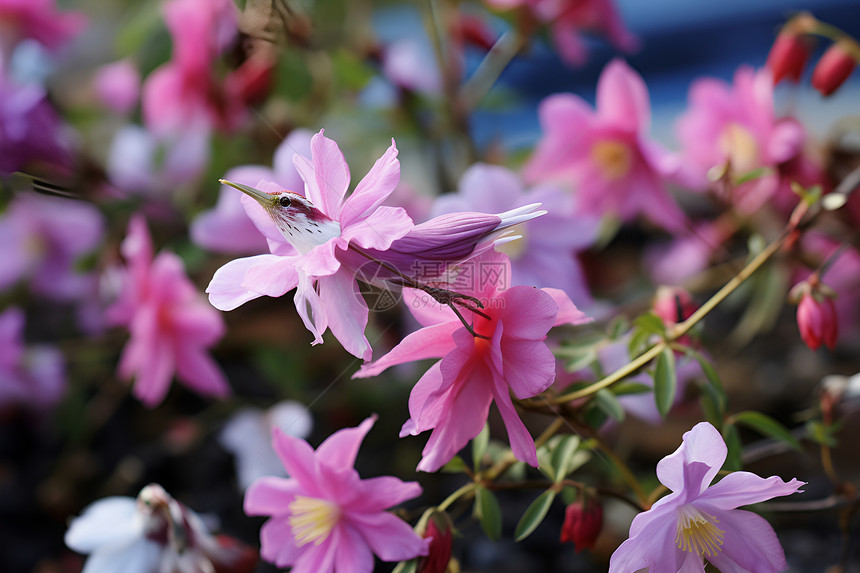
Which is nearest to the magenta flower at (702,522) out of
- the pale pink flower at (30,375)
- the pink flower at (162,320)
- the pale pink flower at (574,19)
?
the pink flower at (162,320)

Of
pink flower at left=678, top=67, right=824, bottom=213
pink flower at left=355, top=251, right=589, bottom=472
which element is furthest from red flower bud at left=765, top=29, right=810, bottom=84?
pink flower at left=355, top=251, right=589, bottom=472

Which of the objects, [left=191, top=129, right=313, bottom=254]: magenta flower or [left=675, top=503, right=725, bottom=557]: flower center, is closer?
[left=675, top=503, right=725, bottom=557]: flower center

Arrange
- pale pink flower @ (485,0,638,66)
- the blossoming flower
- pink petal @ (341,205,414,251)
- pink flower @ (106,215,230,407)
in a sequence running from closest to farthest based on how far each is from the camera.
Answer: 1. pink petal @ (341,205,414,251)
2. the blossoming flower
3. pink flower @ (106,215,230,407)
4. pale pink flower @ (485,0,638,66)

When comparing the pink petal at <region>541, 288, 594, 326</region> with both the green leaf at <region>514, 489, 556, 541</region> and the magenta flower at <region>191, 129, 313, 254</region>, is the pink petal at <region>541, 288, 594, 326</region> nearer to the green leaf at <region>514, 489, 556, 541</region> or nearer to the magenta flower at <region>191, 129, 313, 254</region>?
the green leaf at <region>514, 489, 556, 541</region>

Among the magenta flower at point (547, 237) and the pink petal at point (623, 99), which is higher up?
the pink petal at point (623, 99)

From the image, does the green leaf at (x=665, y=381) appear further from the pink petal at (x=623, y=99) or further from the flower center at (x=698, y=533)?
the pink petal at (x=623, y=99)
